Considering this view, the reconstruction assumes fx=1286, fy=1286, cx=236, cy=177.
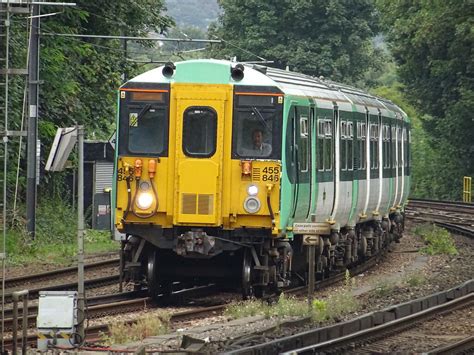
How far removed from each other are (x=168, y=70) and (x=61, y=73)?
15195 millimetres

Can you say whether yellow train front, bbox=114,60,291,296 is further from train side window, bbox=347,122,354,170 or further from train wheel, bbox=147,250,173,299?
train side window, bbox=347,122,354,170

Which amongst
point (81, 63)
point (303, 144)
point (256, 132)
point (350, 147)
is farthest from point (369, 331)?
point (81, 63)

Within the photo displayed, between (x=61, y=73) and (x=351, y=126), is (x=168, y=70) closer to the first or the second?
(x=351, y=126)

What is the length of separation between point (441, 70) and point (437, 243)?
856 inches

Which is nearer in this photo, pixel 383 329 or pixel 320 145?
pixel 383 329

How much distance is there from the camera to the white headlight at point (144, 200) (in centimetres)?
1731

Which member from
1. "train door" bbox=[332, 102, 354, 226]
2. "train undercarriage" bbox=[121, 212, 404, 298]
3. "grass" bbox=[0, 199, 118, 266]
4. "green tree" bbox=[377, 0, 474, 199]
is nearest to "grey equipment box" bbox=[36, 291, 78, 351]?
"train undercarriage" bbox=[121, 212, 404, 298]

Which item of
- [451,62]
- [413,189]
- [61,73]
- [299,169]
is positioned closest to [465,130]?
[451,62]

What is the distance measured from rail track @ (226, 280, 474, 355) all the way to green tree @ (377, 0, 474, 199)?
92.3 ft

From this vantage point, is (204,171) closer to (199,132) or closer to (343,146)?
(199,132)

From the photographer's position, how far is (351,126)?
912 inches

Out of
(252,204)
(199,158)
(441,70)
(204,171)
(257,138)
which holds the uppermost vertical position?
(441,70)

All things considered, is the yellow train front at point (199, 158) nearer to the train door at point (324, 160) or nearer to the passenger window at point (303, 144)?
the passenger window at point (303, 144)

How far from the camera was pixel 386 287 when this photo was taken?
19781 mm
